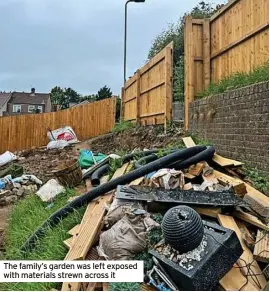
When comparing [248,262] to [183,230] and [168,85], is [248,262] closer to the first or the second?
[183,230]

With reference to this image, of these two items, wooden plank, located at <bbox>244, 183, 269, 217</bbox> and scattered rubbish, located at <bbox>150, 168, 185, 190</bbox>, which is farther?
scattered rubbish, located at <bbox>150, 168, 185, 190</bbox>

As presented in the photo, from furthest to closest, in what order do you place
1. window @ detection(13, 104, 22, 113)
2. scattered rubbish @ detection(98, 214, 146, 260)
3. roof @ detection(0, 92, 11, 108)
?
window @ detection(13, 104, 22, 113) < roof @ detection(0, 92, 11, 108) < scattered rubbish @ detection(98, 214, 146, 260)

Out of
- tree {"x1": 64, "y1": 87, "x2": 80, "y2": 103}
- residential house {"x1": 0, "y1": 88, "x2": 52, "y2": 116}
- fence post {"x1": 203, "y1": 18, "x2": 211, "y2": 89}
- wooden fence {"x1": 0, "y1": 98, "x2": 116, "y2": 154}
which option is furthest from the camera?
tree {"x1": 64, "y1": 87, "x2": 80, "y2": 103}

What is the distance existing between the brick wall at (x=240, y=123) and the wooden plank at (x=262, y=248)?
97 cm

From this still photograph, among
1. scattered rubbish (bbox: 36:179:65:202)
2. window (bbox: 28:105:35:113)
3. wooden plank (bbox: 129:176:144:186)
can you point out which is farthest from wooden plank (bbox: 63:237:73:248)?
window (bbox: 28:105:35:113)

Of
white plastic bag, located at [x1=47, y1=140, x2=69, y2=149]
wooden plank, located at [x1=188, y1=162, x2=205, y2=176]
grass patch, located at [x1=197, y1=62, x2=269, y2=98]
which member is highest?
grass patch, located at [x1=197, y1=62, x2=269, y2=98]

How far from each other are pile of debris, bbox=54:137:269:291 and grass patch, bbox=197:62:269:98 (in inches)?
34.7

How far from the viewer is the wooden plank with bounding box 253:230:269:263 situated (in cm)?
210

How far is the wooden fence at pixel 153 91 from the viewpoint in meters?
6.04

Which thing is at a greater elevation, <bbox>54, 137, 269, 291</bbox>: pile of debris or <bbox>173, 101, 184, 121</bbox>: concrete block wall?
<bbox>173, 101, 184, 121</bbox>: concrete block wall

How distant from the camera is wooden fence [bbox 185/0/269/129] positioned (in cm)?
374

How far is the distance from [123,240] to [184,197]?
632 millimetres

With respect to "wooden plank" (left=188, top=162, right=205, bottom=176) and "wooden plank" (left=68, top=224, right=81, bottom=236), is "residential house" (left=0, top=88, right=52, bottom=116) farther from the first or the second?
"wooden plank" (left=68, top=224, right=81, bottom=236)

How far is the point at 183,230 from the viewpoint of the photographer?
6.45 feet
